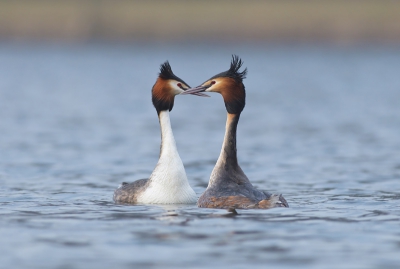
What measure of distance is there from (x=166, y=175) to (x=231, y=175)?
941 mm

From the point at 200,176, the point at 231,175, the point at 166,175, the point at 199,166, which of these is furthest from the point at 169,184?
the point at 199,166

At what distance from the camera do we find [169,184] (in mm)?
13891

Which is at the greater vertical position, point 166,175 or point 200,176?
point 200,176

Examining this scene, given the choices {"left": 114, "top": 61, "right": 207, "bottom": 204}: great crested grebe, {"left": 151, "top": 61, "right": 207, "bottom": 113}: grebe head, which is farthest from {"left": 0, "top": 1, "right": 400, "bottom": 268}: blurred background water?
{"left": 151, "top": 61, "right": 207, "bottom": 113}: grebe head

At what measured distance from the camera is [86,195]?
15.2 m

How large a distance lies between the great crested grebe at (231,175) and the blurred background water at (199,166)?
0.27 meters

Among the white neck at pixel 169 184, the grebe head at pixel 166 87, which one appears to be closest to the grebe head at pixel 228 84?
the grebe head at pixel 166 87

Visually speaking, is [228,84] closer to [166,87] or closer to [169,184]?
[166,87]

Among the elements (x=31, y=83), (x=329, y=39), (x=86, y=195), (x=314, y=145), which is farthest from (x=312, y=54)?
(x=86, y=195)

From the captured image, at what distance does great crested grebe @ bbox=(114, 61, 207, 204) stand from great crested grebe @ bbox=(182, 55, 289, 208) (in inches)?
15.5

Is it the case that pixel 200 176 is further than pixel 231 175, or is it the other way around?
pixel 200 176

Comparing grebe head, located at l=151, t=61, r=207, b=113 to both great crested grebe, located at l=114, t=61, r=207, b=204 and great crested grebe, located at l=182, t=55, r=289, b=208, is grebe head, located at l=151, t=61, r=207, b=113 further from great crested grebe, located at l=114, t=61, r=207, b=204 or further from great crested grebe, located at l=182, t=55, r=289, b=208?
great crested grebe, located at l=182, t=55, r=289, b=208

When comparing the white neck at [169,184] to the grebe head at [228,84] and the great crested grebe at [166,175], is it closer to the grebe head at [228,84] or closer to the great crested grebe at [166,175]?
the great crested grebe at [166,175]

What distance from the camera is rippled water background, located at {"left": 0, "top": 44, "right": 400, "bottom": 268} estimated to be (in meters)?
10.2
